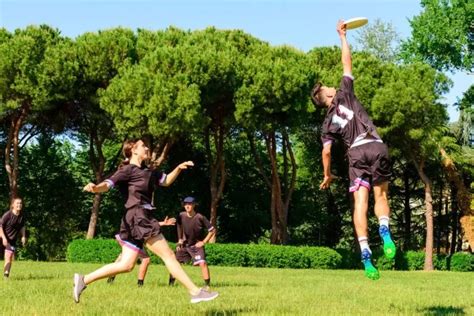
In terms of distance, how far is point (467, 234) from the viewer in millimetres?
40094

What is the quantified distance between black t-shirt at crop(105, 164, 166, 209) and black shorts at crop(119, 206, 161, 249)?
0.40ft

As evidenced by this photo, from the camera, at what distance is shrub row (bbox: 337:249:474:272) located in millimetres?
36469

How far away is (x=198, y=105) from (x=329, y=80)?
8171 mm

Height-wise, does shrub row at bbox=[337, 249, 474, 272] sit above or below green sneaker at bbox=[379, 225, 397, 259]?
below

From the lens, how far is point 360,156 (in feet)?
27.7

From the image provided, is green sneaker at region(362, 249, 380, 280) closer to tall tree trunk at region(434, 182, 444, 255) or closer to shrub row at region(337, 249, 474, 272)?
shrub row at region(337, 249, 474, 272)

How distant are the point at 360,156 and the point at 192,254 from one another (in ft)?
23.6

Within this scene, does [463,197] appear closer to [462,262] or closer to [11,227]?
[462,262]

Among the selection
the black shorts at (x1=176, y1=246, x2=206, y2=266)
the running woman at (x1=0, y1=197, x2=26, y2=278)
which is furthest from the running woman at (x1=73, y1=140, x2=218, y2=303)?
the running woman at (x1=0, y1=197, x2=26, y2=278)

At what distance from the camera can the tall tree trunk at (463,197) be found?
131 ft

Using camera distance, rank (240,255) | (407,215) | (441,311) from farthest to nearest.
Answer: (407,215) < (240,255) < (441,311)

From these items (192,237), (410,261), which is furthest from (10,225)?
(410,261)

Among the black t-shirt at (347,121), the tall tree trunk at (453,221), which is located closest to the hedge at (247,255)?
the tall tree trunk at (453,221)

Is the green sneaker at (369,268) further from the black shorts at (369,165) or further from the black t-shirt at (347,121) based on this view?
the black t-shirt at (347,121)
